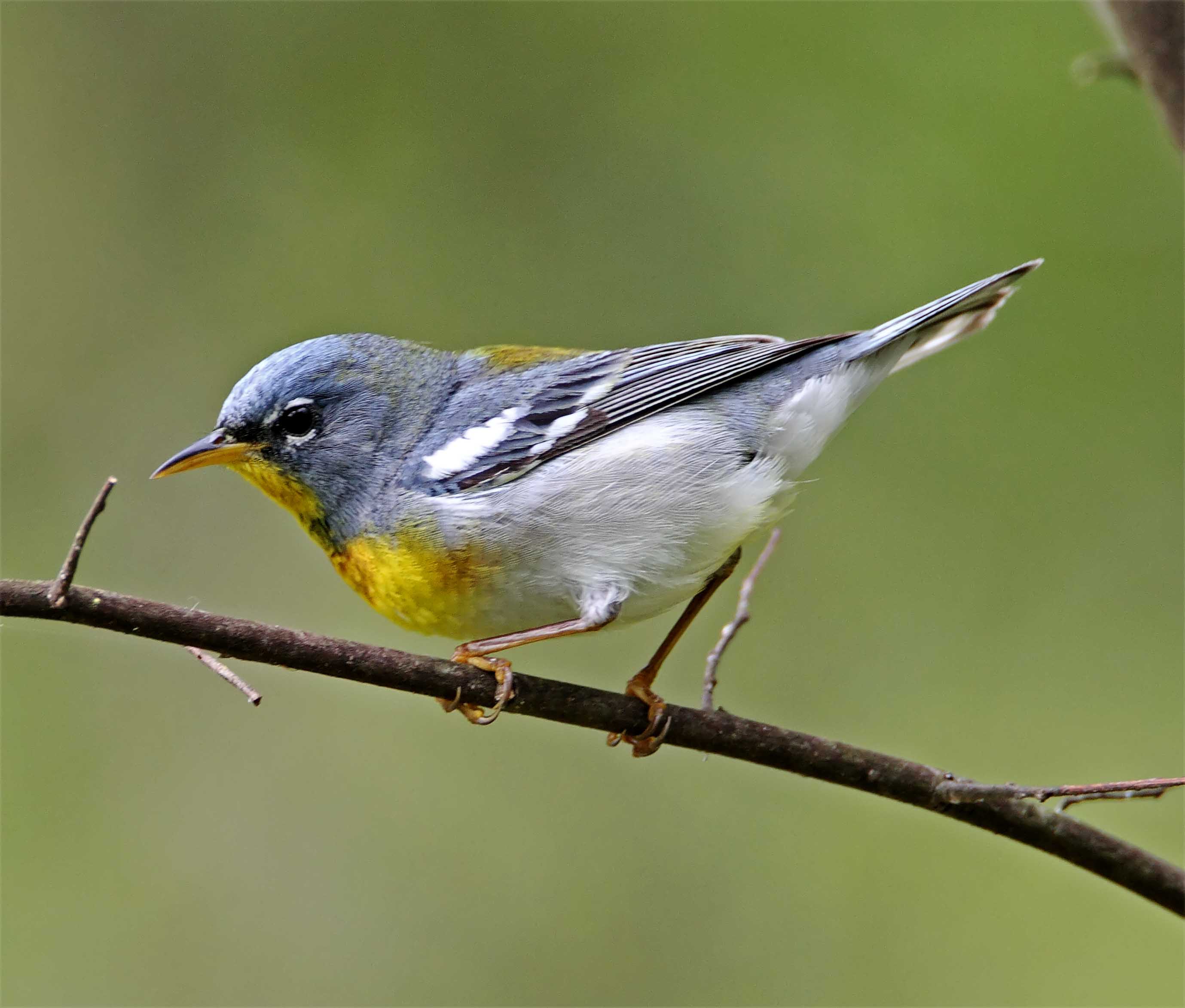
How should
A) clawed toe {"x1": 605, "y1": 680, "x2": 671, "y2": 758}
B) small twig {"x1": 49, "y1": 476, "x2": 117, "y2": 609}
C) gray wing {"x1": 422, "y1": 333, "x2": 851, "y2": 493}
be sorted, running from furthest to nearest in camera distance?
gray wing {"x1": 422, "y1": 333, "x2": 851, "y2": 493}, clawed toe {"x1": 605, "y1": 680, "x2": 671, "y2": 758}, small twig {"x1": 49, "y1": 476, "x2": 117, "y2": 609}

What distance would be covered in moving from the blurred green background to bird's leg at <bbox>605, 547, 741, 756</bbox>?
2.01m

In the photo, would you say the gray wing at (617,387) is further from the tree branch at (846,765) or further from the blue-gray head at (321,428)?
the tree branch at (846,765)

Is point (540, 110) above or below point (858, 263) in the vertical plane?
above

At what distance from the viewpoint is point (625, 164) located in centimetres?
706

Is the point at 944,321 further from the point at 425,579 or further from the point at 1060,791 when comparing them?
the point at 425,579

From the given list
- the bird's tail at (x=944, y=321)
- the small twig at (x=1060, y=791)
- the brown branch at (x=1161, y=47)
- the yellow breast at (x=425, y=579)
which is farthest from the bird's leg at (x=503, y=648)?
the brown branch at (x=1161, y=47)

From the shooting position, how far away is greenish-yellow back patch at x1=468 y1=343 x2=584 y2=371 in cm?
398

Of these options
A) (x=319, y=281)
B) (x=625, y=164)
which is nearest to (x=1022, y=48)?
(x=625, y=164)

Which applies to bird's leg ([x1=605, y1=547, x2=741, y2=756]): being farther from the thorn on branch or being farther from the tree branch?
the thorn on branch

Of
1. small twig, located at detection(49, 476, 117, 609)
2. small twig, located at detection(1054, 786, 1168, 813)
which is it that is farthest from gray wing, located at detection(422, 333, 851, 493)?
small twig, located at detection(1054, 786, 1168, 813)

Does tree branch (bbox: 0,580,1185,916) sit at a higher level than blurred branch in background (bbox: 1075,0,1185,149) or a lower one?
lower

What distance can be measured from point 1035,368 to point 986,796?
4.06 m

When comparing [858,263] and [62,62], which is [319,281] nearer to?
[62,62]

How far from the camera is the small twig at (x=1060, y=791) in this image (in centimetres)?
266
